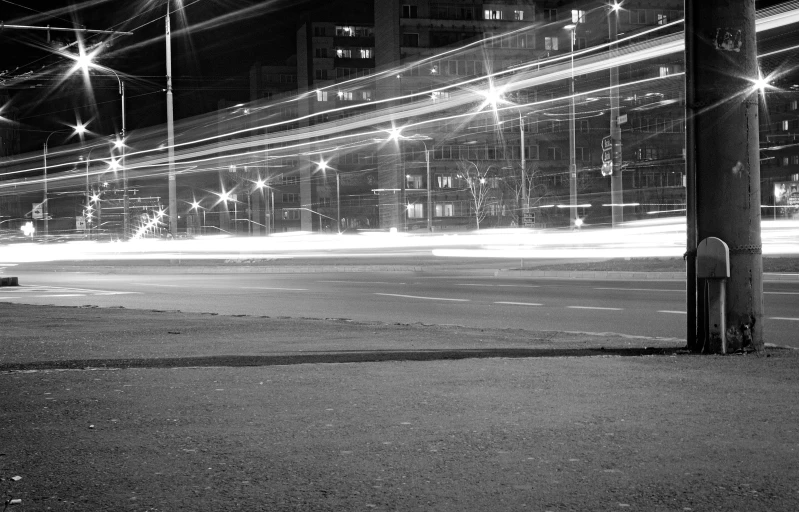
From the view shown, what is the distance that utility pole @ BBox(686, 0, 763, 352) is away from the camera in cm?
962

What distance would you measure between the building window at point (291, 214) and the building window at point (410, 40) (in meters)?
29.7

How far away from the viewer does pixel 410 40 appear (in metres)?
110

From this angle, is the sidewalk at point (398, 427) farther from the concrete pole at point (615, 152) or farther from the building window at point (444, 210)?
the building window at point (444, 210)

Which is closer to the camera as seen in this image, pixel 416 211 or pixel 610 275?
pixel 610 275

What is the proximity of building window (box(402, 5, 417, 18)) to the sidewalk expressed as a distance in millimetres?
102562

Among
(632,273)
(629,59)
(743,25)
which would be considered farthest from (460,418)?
(629,59)

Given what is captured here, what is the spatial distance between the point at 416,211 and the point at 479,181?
426 inches

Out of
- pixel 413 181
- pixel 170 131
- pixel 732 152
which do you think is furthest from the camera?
pixel 413 181

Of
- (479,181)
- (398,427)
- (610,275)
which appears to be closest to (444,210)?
(479,181)

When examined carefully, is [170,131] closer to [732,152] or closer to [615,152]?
[615,152]

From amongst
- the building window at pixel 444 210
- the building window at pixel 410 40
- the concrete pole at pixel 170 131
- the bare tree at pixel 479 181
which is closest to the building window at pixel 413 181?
the building window at pixel 444 210

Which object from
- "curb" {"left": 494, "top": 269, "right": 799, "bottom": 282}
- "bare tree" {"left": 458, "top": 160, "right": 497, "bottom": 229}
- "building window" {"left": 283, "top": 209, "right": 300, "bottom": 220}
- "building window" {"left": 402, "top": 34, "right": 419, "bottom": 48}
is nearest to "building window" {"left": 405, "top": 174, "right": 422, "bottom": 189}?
"bare tree" {"left": 458, "top": 160, "right": 497, "bottom": 229}

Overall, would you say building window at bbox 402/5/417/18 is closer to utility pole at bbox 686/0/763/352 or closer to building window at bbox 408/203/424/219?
building window at bbox 408/203/424/219

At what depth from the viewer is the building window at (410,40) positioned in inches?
4317
